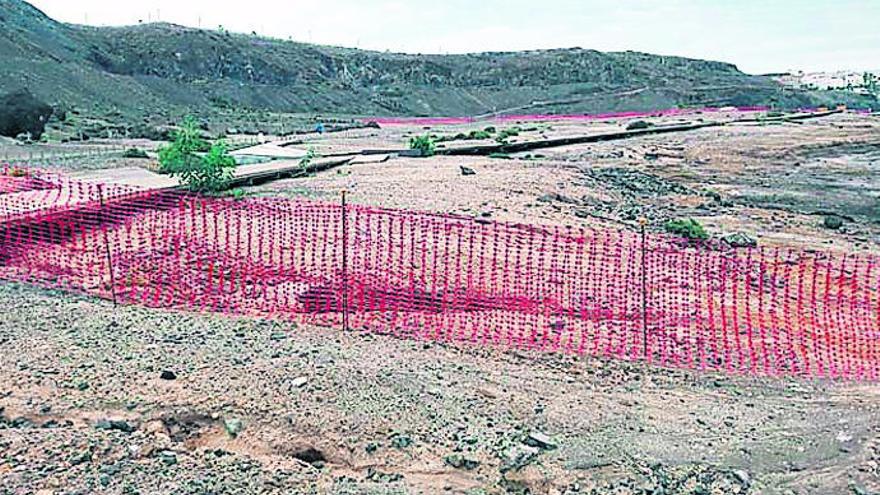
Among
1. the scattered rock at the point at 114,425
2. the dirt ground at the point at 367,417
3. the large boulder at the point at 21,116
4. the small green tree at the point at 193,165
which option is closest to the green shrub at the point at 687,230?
the dirt ground at the point at 367,417

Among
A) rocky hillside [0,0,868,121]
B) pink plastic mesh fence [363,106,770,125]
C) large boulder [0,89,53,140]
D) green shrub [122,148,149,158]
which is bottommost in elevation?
green shrub [122,148,149,158]

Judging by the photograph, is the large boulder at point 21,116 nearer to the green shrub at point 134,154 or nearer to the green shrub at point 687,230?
the green shrub at point 134,154

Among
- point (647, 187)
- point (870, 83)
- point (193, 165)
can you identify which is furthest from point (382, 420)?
point (870, 83)

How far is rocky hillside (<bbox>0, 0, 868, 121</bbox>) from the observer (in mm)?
55344

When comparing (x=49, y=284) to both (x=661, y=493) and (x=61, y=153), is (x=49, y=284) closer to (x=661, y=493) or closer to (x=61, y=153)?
(x=661, y=493)

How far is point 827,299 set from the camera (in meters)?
12.0

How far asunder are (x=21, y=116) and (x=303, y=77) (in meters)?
51.4

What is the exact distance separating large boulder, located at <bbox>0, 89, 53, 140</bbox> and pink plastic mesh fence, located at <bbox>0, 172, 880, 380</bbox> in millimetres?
17097

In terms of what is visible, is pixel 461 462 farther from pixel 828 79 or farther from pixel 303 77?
pixel 828 79

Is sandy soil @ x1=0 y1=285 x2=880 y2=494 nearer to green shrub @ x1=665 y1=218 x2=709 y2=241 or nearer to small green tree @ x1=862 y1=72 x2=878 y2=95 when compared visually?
green shrub @ x1=665 y1=218 x2=709 y2=241

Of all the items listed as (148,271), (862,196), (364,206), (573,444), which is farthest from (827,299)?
(862,196)

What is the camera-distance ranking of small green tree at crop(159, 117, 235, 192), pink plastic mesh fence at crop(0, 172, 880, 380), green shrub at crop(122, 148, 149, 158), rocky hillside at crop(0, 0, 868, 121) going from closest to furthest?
pink plastic mesh fence at crop(0, 172, 880, 380) < small green tree at crop(159, 117, 235, 192) < green shrub at crop(122, 148, 149, 158) < rocky hillside at crop(0, 0, 868, 121)

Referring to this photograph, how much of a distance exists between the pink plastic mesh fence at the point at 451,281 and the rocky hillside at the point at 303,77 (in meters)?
38.9

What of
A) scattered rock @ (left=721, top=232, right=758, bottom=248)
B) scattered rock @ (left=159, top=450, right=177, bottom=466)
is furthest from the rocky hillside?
scattered rock @ (left=159, top=450, right=177, bottom=466)
